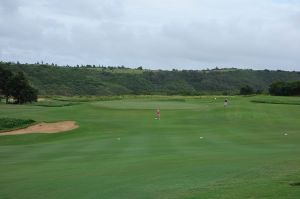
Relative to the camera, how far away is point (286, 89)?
8650cm

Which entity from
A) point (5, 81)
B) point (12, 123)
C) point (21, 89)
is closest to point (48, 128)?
point (12, 123)

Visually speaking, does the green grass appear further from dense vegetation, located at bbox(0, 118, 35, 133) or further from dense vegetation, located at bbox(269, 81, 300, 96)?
dense vegetation, located at bbox(269, 81, 300, 96)

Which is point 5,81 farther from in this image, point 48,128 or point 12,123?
point 48,128

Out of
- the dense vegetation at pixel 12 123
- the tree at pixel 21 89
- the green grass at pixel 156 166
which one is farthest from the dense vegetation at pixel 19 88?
the green grass at pixel 156 166

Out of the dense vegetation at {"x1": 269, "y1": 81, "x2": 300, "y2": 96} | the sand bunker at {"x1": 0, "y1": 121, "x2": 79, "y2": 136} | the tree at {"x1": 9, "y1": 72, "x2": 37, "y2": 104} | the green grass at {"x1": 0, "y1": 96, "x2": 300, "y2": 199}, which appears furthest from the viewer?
the tree at {"x1": 9, "y1": 72, "x2": 37, "y2": 104}

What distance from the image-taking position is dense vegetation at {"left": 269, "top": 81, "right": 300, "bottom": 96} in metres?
84.6

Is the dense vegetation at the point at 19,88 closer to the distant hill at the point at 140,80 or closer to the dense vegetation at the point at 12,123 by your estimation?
the dense vegetation at the point at 12,123

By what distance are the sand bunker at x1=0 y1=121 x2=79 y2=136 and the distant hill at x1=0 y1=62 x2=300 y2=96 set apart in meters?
90.1

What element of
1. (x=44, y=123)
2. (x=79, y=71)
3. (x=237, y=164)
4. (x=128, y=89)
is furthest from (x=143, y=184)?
(x=79, y=71)

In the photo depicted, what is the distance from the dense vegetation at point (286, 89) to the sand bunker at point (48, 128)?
51.7 meters

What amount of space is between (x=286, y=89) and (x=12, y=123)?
55651 mm

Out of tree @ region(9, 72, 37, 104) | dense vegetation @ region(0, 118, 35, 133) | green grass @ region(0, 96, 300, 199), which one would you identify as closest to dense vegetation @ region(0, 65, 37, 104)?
tree @ region(9, 72, 37, 104)

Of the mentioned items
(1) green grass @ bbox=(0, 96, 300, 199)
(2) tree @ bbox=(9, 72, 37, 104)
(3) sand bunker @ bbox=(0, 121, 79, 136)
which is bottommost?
(3) sand bunker @ bbox=(0, 121, 79, 136)

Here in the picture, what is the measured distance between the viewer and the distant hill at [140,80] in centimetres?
14138
